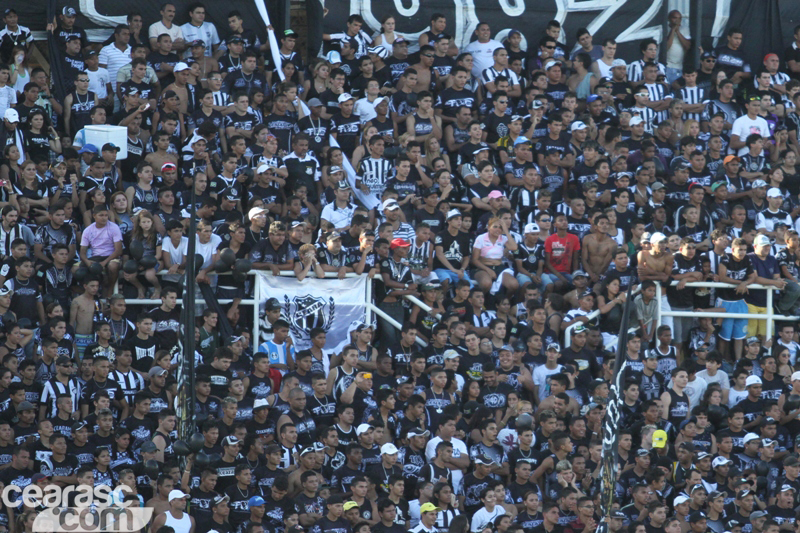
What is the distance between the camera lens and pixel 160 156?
17.6 m

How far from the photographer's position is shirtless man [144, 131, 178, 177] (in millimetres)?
17516

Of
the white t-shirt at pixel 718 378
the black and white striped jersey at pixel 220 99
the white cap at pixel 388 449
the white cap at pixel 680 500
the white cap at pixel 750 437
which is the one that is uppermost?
the black and white striped jersey at pixel 220 99

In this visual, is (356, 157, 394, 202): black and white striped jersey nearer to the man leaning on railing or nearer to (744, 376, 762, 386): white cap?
the man leaning on railing

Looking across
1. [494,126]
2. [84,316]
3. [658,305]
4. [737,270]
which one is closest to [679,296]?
[658,305]

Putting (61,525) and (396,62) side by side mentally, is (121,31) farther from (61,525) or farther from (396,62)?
(61,525)

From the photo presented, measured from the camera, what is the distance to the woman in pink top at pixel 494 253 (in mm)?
17469

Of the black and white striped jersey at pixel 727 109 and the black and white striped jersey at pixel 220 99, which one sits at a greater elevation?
the black and white striped jersey at pixel 220 99

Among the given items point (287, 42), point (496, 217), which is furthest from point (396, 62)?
point (496, 217)

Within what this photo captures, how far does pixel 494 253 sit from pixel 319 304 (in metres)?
2.36

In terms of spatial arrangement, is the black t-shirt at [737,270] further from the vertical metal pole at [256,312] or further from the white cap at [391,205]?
the vertical metal pole at [256,312]

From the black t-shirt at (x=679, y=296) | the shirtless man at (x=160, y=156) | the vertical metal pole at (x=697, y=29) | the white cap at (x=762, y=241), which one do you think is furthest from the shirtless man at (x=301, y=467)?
the vertical metal pole at (x=697, y=29)

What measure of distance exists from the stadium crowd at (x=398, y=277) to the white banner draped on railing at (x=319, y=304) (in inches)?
6.4

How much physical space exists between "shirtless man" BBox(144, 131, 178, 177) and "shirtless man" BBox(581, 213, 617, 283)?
5.10 m

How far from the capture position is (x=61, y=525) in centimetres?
1327
